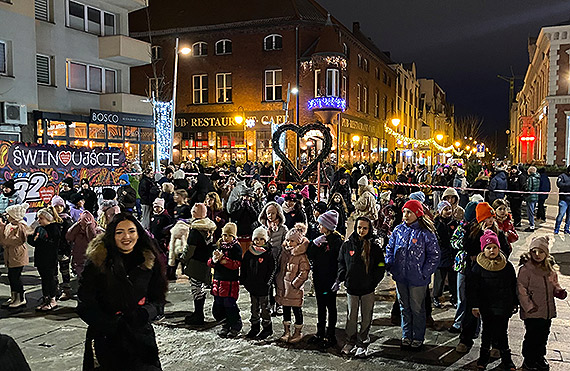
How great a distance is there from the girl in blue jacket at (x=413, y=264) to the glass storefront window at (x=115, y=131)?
2148 centimetres

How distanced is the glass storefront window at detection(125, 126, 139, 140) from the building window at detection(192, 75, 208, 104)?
1253 centimetres

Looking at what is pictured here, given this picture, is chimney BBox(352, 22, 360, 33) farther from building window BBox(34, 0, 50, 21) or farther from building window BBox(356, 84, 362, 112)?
building window BBox(34, 0, 50, 21)

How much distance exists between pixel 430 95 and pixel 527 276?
274ft

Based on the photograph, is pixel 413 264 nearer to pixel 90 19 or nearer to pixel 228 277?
pixel 228 277

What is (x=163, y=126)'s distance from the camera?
25.0 metres

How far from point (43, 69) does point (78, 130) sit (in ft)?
10.1

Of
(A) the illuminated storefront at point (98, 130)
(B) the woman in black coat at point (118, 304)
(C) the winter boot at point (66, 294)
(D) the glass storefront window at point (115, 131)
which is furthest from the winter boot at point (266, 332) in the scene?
(D) the glass storefront window at point (115, 131)

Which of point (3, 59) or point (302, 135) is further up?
point (3, 59)

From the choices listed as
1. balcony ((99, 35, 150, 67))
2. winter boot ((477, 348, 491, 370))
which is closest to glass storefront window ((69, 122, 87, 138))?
balcony ((99, 35, 150, 67))

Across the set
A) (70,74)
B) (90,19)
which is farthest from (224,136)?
(70,74)

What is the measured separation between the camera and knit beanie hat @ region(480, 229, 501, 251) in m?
5.66

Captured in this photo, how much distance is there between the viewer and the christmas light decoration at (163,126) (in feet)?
78.6

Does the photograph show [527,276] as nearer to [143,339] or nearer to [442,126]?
[143,339]

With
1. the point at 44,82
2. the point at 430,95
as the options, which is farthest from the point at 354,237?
the point at 430,95
